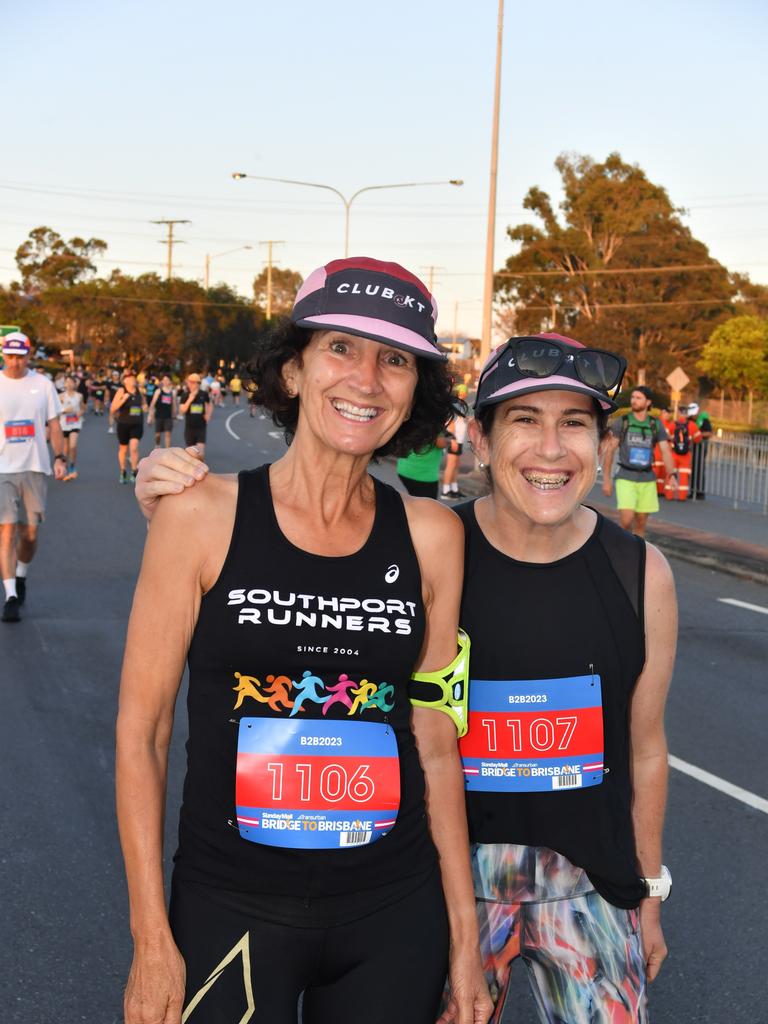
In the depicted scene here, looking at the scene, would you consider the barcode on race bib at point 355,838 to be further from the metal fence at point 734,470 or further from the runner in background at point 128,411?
the runner in background at point 128,411

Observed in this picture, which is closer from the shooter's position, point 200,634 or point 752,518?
point 200,634

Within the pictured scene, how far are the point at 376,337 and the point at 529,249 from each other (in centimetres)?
6081

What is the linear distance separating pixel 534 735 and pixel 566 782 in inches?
4.7

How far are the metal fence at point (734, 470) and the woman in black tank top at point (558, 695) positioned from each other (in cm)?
1658

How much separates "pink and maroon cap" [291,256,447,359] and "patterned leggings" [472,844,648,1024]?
1.09 metres

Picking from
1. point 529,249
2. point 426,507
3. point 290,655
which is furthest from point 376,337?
point 529,249

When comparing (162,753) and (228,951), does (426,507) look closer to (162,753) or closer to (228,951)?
(162,753)

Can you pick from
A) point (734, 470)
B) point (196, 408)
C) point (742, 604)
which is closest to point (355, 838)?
point (742, 604)

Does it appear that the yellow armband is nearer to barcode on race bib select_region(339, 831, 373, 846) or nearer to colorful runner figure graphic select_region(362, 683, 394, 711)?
colorful runner figure graphic select_region(362, 683, 394, 711)

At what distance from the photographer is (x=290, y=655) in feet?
6.75

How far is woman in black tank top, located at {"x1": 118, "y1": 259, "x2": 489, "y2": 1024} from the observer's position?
6.67ft

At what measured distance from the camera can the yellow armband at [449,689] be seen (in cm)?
227

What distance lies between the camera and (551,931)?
236 cm

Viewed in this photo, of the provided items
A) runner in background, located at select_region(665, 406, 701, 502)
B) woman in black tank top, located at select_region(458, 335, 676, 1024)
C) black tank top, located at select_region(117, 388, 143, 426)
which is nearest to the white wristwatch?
woman in black tank top, located at select_region(458, 335, 676, 1024)
